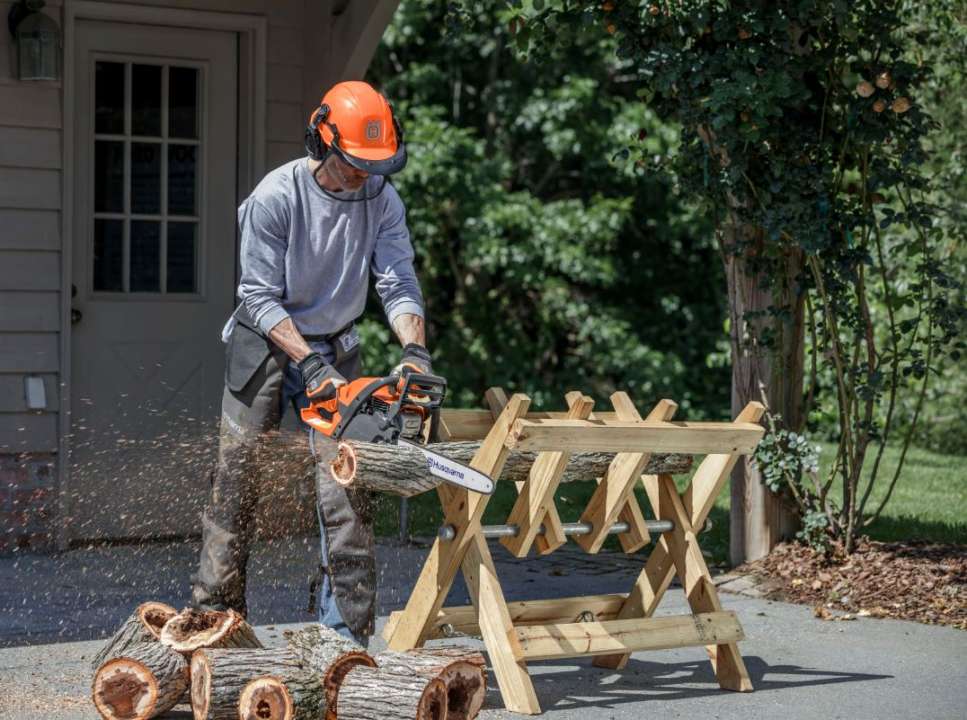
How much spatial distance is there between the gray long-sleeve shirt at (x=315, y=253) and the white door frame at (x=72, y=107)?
8.74 ft

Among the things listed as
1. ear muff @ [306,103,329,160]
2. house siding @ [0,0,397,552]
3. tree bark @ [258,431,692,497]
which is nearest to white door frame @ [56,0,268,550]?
house siding @ [0,0,397,552]

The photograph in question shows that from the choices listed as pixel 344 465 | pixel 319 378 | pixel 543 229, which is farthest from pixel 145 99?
pixel 543 229

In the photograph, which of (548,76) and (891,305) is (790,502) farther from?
(548,76)

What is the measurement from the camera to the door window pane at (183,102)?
8.13 meters

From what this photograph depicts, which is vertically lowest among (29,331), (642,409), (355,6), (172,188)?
(642,409)

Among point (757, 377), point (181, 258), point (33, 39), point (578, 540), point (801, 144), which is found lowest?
point (578, 540)

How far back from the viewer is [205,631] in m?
4.88

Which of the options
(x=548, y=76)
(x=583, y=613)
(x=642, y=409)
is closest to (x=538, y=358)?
(x=642, y=409)

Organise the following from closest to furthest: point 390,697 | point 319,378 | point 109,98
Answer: point 390,697, point 319,378, point 109,98

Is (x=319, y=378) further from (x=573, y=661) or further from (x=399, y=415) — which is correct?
(x=573, y=661)

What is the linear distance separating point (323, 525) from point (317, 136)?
135 centimetres

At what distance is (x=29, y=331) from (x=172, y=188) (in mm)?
1169

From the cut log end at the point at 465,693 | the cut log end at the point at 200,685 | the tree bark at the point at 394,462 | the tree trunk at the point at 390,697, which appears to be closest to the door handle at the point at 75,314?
the tree bark at the point at 394,462

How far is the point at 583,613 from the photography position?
555 cm
